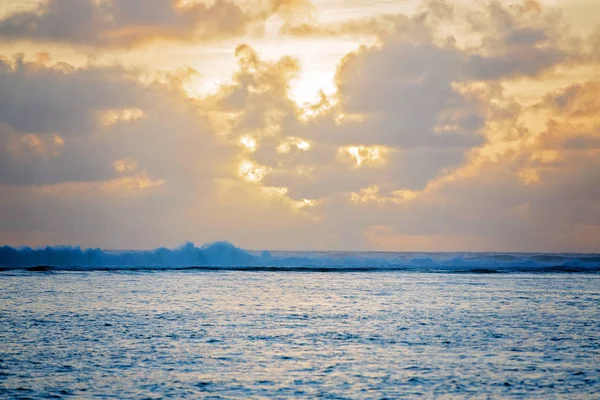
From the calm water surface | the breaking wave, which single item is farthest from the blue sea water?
the breaking wave

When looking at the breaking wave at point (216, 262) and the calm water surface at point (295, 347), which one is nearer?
the calm water surface at point (295, 347)

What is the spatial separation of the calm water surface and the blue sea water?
0.26ft

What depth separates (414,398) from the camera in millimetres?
22562

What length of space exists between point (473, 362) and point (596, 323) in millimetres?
18793

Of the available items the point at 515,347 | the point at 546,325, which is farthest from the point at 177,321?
the point at 546,325

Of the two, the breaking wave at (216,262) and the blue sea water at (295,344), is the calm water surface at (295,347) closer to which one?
the blue sea water at (295,344)

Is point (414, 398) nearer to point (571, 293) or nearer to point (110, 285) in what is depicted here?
point (571, 293)

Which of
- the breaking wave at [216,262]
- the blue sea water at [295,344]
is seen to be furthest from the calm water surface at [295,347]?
the breaking wave at [216,262]

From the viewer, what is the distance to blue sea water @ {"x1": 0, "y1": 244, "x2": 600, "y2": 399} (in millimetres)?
24219

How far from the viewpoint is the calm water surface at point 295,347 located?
79.3ft

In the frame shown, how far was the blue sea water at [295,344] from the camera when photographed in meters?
24.2

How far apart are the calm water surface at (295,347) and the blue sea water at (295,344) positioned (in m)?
0.08

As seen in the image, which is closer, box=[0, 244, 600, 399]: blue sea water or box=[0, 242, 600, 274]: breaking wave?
box=[0, 244, 600, 399]: blue sea water

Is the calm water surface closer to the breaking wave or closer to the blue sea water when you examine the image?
the blue sea water
